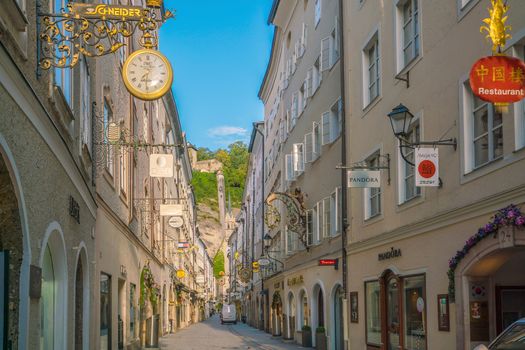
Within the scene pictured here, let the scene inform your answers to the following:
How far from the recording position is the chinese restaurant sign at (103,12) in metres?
9.20

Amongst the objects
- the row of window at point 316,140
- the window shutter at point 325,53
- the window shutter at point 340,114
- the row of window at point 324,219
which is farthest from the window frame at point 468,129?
the window shutter at point 325,53

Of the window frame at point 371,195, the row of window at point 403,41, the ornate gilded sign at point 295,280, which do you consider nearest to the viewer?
the row of window at point 403,41

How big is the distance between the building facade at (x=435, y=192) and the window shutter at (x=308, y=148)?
7119 mm

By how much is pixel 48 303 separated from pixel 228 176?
138 meters

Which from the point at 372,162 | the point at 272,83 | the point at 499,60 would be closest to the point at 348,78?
the point at 372,162

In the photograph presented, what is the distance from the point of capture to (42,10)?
9352mm

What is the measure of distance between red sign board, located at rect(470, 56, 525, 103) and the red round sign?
→ 439cm

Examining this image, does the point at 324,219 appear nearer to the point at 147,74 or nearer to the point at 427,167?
the point at 427,167

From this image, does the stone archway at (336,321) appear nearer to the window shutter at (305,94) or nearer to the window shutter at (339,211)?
the window shutter at (339,211)

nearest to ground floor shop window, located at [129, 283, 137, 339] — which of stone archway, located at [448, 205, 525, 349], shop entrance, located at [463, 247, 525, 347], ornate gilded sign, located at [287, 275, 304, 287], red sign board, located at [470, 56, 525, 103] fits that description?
ornate gilded sign, located at [287, 275, 304, 287]

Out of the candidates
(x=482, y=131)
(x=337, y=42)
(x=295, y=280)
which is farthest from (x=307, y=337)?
(x=482, y=131)

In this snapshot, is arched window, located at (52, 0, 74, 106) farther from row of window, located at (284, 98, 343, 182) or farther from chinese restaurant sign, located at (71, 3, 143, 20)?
row of window, located at (284, 98, 343, 182)

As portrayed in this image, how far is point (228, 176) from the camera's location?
14912 cm

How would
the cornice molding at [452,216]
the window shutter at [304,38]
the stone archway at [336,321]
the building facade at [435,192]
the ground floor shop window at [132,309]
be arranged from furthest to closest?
the window shutter at [304,38], the ground floor shop window at [132,309], the stone archway at [336,321], the building facade at [435,192], the cornice molding at [452,216]
